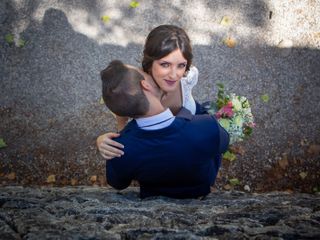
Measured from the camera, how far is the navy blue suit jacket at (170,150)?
2377 millimetres

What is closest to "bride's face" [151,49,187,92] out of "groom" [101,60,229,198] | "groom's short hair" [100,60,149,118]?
"groom" [101,60,229,198]

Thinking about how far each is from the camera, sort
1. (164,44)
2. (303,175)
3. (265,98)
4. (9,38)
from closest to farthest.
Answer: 1. (164,44)
2. (303,175)
3. (265,98)
4. (9,38)

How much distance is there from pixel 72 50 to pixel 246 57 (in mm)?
2455

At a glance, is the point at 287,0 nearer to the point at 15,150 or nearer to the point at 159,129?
the point at 159,129

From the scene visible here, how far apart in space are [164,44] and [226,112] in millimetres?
841

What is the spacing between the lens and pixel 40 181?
475 centimetres

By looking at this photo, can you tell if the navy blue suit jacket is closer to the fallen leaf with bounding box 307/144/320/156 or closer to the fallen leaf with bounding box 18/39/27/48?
the fallen leaf with bounding box 307/144/320/156

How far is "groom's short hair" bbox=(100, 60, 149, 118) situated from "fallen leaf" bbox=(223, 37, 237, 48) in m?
3.07

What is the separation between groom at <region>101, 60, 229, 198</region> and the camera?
2.37 metres

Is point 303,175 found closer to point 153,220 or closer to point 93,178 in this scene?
point 93,178

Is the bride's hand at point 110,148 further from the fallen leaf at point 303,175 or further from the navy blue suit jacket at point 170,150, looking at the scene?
the fallen leaf at point 303,175

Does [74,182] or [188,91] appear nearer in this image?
[188,91]

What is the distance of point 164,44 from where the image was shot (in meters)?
2.94

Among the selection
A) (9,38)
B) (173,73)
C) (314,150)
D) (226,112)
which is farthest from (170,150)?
(9,38)
